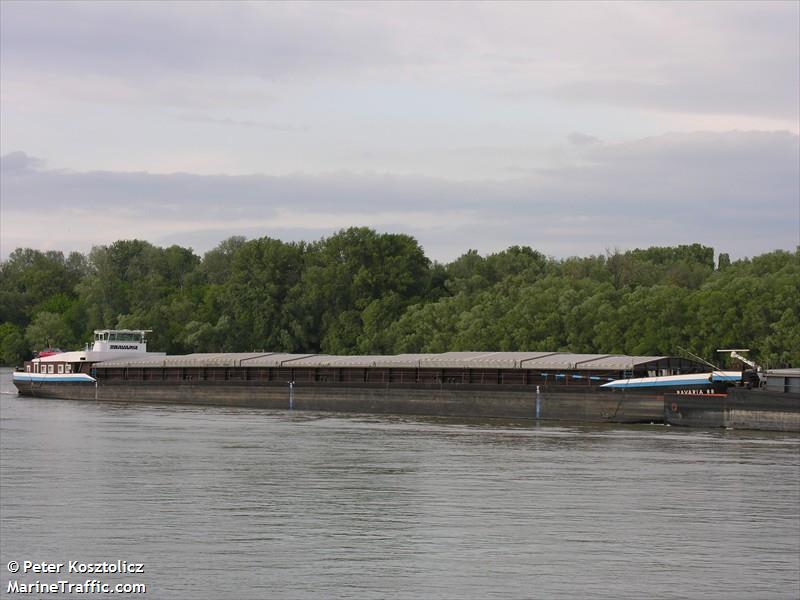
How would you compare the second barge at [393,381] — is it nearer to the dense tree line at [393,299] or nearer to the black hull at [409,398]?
the black hull at [409,398]

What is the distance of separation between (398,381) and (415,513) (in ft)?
127

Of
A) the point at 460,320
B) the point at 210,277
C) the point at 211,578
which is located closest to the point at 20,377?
the point at 460,320

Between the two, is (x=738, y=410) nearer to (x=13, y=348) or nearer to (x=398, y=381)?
(x=398, y=381)

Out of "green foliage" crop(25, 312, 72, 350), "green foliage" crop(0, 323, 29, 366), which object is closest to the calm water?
"green foliage" crop(25, 312, 72, 350)

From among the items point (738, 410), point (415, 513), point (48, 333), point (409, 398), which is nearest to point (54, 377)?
point (409, 398)

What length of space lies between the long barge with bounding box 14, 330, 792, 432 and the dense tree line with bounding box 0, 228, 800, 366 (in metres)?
17.8

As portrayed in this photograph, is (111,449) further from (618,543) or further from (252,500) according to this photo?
(618,543)

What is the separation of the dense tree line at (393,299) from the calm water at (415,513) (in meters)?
35.5

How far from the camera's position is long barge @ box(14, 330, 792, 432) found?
57.8m

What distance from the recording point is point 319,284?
430 ft

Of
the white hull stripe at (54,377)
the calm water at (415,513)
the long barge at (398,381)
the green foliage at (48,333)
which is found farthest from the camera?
the green foliage at (48,333)

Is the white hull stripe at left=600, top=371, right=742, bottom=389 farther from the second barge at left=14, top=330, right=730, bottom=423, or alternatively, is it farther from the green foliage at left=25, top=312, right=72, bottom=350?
the green foliage at left=25, top=312, right=72, bottom=350

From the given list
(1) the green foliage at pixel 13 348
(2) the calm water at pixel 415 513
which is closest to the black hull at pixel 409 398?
(2) the calm water at pixel 415 513

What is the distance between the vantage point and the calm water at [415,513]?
23.7 meters
